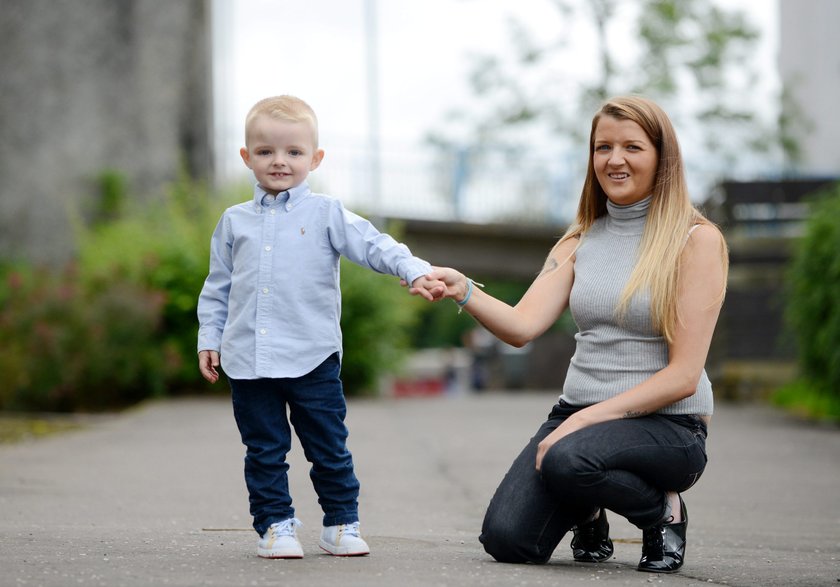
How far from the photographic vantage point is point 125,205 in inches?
784

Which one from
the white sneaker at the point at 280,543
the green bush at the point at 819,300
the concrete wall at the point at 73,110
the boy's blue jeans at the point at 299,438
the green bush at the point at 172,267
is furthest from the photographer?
the concrete wall at the point at 73,110

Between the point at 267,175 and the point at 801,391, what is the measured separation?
1120 cm

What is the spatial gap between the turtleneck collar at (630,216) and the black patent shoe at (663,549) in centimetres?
102

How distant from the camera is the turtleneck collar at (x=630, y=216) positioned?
14.3ft

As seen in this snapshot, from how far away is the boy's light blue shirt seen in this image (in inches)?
155

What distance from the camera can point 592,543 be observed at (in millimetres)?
4164

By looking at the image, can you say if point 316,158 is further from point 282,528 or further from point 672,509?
point 672,509

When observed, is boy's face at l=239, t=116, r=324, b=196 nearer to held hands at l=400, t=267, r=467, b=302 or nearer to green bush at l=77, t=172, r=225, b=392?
held hands at l=400, t=267, r=467, b=302

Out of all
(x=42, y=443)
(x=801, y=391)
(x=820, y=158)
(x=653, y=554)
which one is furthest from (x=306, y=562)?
(x=820, y=158)

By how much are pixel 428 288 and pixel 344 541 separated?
83 cm

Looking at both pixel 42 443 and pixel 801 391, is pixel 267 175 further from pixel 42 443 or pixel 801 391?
pixel 801 391

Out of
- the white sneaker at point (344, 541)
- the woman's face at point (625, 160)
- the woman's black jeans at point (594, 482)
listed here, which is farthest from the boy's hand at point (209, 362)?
the woman's face at point (625, 160)

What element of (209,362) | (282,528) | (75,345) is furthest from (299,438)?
(75,345)

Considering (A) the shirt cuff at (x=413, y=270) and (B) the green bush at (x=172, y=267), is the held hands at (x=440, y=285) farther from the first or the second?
(B) the green bush at (x=172, y=267)
